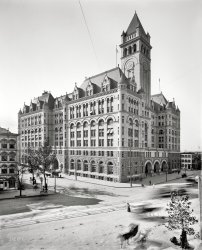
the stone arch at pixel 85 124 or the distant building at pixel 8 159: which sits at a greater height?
the stone arch at pixel 85 124

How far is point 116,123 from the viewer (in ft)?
183

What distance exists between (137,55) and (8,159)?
5020 centimetres

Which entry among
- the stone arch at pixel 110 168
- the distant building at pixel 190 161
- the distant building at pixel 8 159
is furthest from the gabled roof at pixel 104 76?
the distant building at pixel 190 161

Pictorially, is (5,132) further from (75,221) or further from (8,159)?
(75,221)

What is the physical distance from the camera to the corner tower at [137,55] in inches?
2670

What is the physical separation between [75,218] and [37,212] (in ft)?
20.3

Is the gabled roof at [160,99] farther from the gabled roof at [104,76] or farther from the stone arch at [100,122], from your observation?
the stone arch at [100,122]

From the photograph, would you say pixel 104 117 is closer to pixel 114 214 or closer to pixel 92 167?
pixel 92 167

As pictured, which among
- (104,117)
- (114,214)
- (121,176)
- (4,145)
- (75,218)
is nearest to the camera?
(75,218)

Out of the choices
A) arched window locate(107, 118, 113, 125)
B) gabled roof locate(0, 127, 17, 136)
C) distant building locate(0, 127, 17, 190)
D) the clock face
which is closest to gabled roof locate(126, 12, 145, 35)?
the clock face

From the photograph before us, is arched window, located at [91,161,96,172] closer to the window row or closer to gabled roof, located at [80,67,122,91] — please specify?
the window row

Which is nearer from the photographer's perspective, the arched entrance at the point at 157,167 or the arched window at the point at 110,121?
the arched window at the point at 110,121

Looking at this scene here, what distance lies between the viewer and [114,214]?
90.2ft

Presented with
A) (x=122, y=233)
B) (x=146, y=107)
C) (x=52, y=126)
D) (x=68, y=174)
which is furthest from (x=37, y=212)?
(x=52, y=126)
